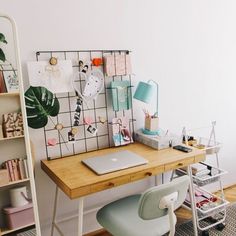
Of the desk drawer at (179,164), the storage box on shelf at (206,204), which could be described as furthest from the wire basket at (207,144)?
the desk drawer at (179,164)

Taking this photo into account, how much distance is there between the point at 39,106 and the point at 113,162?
573 mm

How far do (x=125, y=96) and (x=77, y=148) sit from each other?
0.51 metres

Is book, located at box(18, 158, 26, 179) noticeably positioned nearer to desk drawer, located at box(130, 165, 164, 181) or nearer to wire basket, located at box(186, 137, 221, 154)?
desk drawer, located at box(130, 165, 164, 181)

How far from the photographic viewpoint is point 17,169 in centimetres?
162

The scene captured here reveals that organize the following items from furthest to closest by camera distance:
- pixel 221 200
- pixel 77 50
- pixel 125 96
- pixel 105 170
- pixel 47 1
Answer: pixel 221 200, pixel 125 96, pixel 77 50, pixel 47 1, pixel 105 170

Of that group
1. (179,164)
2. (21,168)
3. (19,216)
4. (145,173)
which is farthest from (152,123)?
(19,216)

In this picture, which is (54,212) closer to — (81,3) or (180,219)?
(180,219)

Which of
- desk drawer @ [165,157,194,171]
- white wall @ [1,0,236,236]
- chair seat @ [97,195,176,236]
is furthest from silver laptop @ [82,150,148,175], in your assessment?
white wall @ [1,0,236,236]

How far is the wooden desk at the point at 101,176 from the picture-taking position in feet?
4.93

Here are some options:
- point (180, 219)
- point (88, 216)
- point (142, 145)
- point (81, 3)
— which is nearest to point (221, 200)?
point (180, 219)

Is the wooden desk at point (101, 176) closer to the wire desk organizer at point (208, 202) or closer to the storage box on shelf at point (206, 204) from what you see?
the wire desk organizer at point (208, 202)

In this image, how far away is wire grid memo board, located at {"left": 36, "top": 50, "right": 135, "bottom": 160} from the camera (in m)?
1.90

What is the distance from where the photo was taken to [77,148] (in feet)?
6.64

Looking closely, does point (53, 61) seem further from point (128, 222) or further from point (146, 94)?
point (128, 222)
